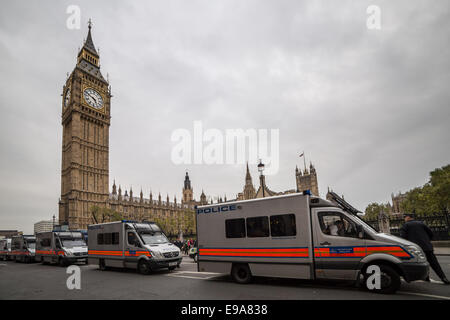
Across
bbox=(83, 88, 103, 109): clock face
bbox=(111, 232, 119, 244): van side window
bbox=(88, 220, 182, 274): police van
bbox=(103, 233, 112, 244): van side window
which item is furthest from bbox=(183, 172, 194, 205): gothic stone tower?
bbox=(111, 232, 119, 244): van side window

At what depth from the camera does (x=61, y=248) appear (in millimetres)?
18547

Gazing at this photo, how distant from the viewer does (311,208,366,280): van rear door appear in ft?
24.1

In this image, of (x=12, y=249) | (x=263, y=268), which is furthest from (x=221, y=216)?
(x=12, y=249)

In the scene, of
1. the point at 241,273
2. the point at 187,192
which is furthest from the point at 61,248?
the point at 187,192

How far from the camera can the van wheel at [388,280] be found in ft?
22.2

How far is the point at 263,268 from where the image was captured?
28.7 feet

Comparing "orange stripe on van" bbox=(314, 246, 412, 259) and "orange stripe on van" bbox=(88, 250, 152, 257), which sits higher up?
"orange stripe on van" bbox=(314, 246, 412, 259)

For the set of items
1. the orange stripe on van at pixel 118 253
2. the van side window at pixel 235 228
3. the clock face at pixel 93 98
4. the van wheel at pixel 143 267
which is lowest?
the van wheel at pixel 143 267

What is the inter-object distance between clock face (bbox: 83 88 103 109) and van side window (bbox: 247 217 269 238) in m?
82.2

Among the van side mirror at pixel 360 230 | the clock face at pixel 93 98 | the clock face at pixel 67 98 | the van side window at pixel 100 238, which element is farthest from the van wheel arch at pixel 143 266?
the clock face at pixel 67 98

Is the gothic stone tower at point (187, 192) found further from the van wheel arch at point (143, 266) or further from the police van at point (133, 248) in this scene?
the van wheel arch at point (143, 266)

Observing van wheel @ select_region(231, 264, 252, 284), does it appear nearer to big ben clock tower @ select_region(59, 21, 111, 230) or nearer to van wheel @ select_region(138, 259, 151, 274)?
van wheel @ select_region(138, 259, 151, 274)

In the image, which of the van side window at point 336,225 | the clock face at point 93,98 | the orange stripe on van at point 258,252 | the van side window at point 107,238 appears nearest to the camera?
the van side window at point 336,225
